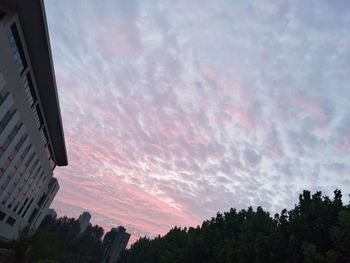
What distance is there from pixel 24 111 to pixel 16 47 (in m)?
9.82

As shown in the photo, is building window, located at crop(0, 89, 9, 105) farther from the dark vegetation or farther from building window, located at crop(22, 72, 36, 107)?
the dark vegetation

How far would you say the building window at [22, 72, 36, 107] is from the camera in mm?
42000

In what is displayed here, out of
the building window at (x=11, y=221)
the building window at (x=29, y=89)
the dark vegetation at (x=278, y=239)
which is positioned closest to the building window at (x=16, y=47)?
the building window at (x=29, y=89)

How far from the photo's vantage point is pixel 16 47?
36.7 metres

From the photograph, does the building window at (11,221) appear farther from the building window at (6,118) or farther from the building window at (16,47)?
the building window at (16,47)

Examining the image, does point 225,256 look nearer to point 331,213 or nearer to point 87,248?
point 331,213

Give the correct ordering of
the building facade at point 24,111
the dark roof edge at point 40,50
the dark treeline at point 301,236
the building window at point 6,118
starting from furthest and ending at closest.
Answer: the building window at point 6,118 < the building facade at point 24,111 < the dark roof edge at point 40,50 < the dark treeline at point 301,236

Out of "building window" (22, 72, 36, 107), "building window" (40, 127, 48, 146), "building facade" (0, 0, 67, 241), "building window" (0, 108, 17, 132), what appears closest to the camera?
"building facade" (0, 0, 67, 241)

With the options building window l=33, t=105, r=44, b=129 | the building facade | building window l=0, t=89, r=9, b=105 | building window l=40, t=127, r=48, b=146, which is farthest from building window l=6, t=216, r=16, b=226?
building window l=0, t=89, r=9, b=105

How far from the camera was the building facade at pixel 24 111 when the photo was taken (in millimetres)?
33875

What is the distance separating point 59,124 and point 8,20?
27.5 m

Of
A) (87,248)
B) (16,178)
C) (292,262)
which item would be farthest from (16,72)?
(87,248)

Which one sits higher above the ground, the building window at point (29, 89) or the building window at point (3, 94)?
the building window at point (29, 89)

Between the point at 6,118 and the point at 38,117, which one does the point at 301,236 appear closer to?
the point at 6,118
